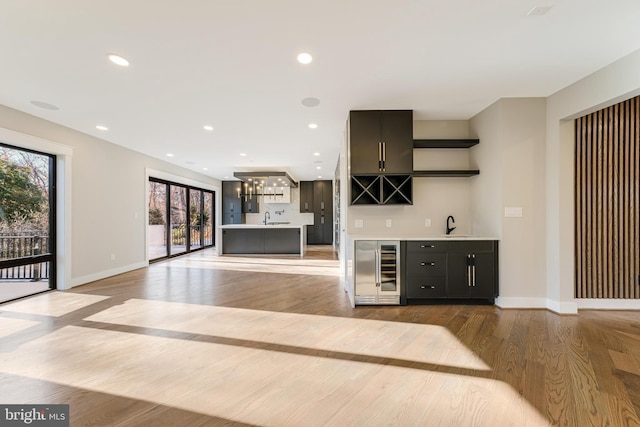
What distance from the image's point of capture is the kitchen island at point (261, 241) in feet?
27.8

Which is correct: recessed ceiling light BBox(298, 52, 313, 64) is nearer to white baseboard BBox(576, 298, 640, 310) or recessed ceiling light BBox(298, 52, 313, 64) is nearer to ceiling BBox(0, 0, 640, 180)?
ceiling BBox(0, 0, 640, 180)

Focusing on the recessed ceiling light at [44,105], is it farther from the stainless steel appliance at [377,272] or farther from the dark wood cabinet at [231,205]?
the dark wood cabinet at [231,205]

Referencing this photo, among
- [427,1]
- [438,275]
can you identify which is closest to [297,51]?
[427,1]

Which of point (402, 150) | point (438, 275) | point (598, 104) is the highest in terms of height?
point (598, 104)

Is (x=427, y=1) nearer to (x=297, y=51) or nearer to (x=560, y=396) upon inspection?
(x=297, y=51)

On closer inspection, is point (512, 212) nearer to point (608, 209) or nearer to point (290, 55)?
point (608, 209)

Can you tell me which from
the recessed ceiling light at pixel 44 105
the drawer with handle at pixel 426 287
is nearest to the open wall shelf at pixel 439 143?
the drawer with handle at pixel 426 287

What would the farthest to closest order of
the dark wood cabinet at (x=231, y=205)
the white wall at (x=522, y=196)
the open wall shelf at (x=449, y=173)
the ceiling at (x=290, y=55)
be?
the dark wood cabinet at (x=231, y=205)
the open wall shelf at (x=449, y=173)
the white wall at (x=522, y=196)
the ceiling at (x=290, y=55)

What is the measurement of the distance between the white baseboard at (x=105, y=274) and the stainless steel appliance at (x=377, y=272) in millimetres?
4716

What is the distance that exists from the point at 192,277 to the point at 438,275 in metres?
4.42

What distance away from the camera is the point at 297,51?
2.52 m

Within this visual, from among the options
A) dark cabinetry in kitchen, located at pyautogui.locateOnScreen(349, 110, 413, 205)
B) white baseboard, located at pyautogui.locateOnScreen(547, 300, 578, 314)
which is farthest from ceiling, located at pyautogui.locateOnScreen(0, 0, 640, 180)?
white baseboard, located at pyautogui.locateOnScreen(547, 300, 578, 314)

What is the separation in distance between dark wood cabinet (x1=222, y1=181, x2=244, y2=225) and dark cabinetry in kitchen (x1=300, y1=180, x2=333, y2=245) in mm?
2448

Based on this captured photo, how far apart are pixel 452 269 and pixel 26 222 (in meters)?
6.15
